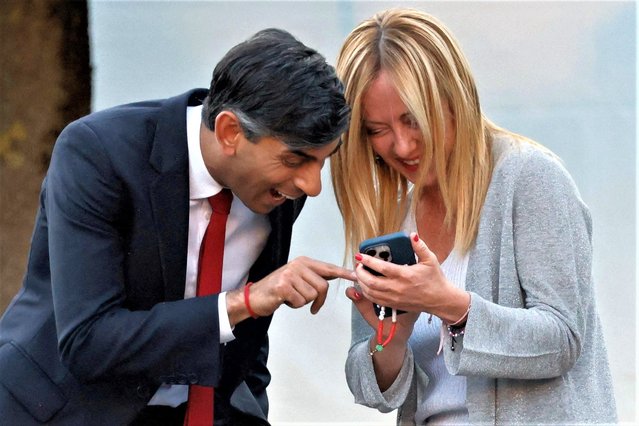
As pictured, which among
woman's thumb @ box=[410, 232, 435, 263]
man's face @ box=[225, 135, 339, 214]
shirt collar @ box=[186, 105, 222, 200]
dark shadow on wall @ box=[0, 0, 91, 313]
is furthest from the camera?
dark shadow on wall @ box=[0, 0, 91, 313]

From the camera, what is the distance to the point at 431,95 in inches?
108

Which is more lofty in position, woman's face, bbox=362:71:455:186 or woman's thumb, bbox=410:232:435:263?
woman's face, bbox=362:71:455:186

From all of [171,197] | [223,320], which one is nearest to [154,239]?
[171,197]

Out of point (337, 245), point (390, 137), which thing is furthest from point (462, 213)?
point (337, 245)

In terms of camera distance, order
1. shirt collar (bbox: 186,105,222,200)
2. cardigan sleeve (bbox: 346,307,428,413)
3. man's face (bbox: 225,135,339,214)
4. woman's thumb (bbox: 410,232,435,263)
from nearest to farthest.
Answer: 1. woman's thumb (bbox: 410,232,435,263)
2. man's face (bbox: 225,135,339,214)
3. shirt collar (bbox: 186,105,222,200)
4. cardigan sleeve (bbox: 346,307,428,413)

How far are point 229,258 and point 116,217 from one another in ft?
1.16

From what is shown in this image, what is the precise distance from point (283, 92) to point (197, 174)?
0.33 meters

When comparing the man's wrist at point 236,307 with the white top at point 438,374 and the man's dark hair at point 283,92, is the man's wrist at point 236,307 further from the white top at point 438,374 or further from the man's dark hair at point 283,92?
the white top at point 438,374

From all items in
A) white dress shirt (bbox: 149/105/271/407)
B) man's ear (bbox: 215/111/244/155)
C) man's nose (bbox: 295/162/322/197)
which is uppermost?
man's ear (bbox: 215/111/244/155)

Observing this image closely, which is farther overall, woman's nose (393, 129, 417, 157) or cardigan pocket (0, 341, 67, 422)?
woman's nose (393, 129, 417, 157)

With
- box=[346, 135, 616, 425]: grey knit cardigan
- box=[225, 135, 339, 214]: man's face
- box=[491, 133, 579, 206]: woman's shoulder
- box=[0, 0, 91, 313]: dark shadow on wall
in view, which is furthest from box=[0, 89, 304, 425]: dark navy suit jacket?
box=[0, 0, 91, 313]: dark shadow on wall

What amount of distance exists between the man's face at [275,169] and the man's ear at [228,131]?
1cm

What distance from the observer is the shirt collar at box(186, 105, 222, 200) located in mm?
2730

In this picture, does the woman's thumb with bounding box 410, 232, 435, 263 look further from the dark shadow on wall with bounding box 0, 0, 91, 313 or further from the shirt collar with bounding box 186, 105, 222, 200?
the dark shadow on wall with bounding box 0, 0, 91, 313
